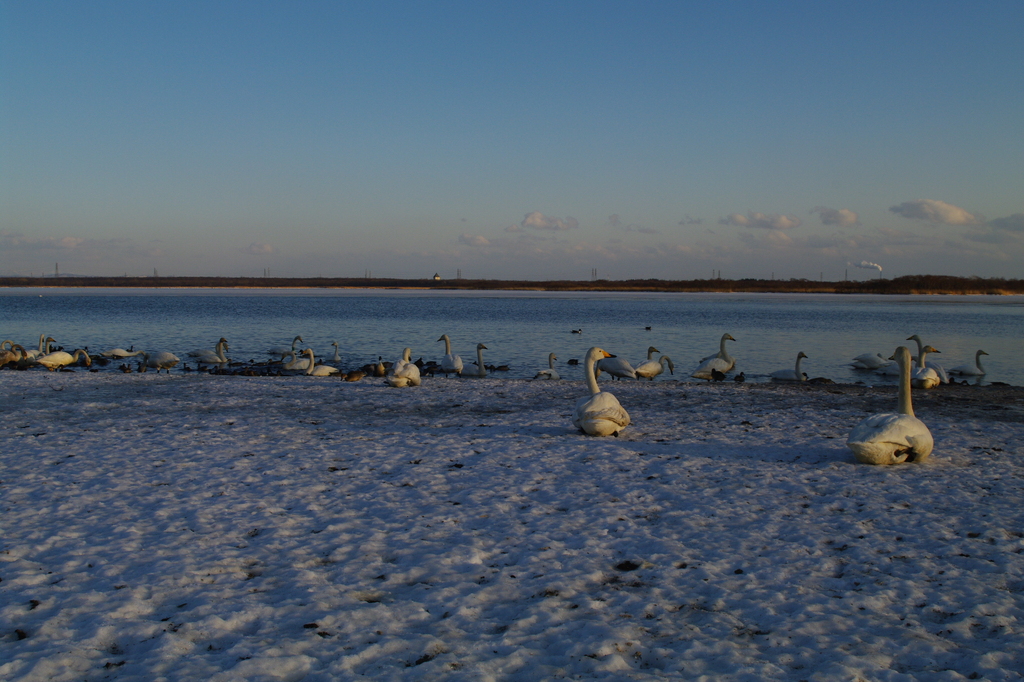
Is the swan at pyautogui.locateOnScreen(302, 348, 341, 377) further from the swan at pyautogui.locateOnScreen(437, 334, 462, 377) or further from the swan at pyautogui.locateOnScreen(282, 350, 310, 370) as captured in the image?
the swan at pyautogui.locateOnScreen(437, 334, 462, 377)

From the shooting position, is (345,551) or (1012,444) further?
(1012,444)

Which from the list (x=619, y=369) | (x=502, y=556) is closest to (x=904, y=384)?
(x=502, y=556)

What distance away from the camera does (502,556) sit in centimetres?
454

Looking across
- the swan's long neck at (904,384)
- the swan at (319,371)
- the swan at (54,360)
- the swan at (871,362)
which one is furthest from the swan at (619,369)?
the swan at (54,360)

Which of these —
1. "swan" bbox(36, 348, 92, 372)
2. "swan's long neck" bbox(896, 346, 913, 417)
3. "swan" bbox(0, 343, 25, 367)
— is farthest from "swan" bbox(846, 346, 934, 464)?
"swan" bbox(0, 343, 25, 367)

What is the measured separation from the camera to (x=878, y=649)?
3426 mm

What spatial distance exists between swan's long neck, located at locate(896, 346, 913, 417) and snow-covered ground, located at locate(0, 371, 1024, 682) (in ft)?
2.01

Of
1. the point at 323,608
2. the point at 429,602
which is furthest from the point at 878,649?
the point at 323,608

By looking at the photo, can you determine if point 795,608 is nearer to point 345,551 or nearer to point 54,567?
point 345,551

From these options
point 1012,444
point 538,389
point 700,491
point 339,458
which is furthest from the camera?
point 538,389

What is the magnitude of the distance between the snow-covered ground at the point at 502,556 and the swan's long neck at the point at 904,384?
2.01ft

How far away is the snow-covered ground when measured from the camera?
11.0 feet

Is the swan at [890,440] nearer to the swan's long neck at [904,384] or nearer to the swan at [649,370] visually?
the swan's long neck at [904,384]

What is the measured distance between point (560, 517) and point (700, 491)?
1445 millimetres
